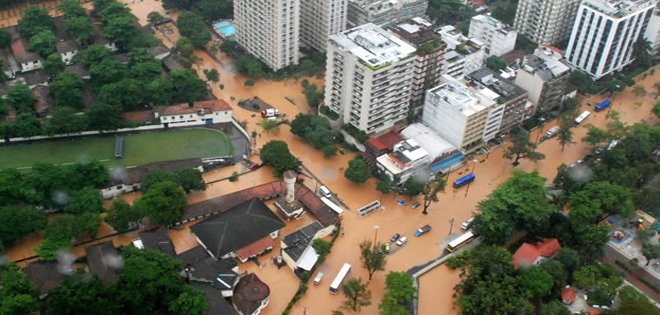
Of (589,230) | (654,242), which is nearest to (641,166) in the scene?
(654,242)

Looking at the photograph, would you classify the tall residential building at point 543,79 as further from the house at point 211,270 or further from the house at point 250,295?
the house at point 211,270

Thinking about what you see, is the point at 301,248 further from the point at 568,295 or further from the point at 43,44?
the point at 43,44

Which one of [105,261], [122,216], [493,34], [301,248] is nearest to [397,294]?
[301,248]

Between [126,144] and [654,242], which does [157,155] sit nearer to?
[126,144]

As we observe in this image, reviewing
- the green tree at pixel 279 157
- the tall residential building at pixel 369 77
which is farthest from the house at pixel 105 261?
the tall residential building at pixel 369 77

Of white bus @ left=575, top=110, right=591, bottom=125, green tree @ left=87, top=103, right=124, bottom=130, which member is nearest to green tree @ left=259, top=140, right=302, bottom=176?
green tree @ left=87, top=103, right=124, bottom=130

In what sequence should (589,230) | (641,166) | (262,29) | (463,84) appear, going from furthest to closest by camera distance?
(262,29), (463,84), (641,166), (589,230)
